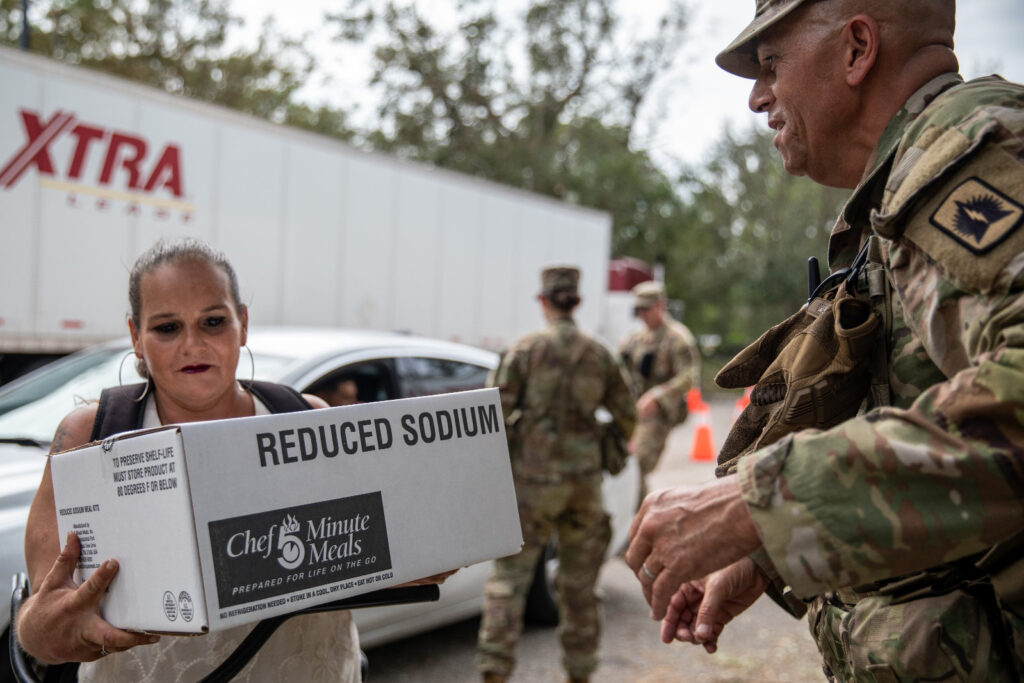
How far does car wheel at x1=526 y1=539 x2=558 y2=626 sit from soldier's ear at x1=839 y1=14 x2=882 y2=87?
3709mm

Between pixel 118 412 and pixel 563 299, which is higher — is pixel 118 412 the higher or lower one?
the lower one

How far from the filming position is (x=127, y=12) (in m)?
18.8

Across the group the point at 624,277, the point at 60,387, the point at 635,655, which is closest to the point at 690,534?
the point at 60,387

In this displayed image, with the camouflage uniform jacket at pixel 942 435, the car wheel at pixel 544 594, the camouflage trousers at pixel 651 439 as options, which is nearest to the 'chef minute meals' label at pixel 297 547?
the camouflage uniform jacket at pixel 942 435

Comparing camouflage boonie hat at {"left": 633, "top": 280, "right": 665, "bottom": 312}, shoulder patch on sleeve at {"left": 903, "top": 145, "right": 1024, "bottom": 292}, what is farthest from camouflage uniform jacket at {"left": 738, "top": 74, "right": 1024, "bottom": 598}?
camouflage boonie hat at {"left": 633, "top": 280, "right": 665, "bottom": 312}

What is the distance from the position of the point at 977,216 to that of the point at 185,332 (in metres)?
1.49

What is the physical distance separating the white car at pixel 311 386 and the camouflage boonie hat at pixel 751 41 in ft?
7.27

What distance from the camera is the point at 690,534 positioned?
1.10 m

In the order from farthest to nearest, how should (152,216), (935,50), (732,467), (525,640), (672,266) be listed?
(672,266)
(152,216)
(525,640)
(732,467)
(935,50)

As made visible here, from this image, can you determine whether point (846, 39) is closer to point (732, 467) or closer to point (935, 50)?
point (935, 50)

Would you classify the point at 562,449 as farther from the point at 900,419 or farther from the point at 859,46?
the point at 900,419

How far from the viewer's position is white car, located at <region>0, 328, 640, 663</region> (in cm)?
286

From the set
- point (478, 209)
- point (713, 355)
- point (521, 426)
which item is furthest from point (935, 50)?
point (713, 355)

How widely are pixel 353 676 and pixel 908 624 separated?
1171 millimetres
